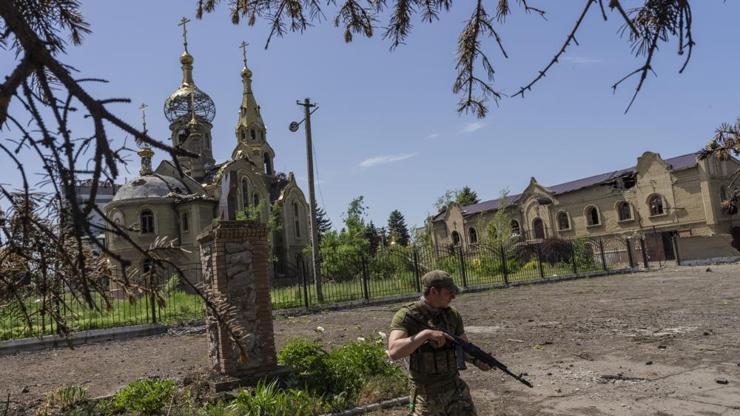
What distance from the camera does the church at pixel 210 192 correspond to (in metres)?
32.2

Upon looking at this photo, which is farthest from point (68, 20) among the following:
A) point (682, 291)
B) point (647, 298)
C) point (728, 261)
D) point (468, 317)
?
point (728, 261)

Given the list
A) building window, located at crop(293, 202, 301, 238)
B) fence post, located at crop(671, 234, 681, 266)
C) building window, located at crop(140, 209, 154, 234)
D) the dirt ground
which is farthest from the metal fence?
building window, located at crop(140, 209, 154, 234)

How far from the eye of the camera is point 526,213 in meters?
44.8

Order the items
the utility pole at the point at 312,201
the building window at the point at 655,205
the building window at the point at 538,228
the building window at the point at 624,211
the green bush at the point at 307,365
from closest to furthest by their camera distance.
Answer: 1. the green bush at the point at 307,365
2. the utility pole at the point at 312,201
3. the building window at the point at 655,205
4. the building window at the point at 624,211
5. the building window at the point at 538,228

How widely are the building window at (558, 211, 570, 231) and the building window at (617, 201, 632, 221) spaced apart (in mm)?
4177

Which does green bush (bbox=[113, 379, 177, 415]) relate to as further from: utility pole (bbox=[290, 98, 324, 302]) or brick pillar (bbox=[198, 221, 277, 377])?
utility pole (bbox=[290, 98, 324, 302])

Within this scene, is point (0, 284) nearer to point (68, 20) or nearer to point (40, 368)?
point (68, 20)

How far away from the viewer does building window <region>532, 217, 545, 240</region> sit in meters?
43.5

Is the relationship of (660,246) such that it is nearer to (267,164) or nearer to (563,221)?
(563,221)

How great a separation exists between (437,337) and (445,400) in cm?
50

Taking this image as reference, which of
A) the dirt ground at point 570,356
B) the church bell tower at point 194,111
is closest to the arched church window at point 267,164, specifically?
the church bell tower at point 194,111

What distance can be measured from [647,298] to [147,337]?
44.0ft

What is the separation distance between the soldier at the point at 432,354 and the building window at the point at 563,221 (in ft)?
133

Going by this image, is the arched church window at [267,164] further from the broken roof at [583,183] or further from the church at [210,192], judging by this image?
the broken roof at [583,183]
